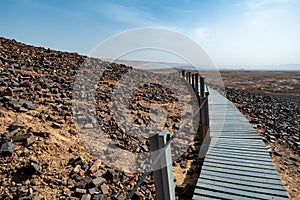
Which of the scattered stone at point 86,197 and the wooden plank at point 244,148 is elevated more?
the wooden plank at point 244,148

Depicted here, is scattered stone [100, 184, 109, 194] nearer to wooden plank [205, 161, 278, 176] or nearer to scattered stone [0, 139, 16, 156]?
scattered stone [0, 139, 16, 156]

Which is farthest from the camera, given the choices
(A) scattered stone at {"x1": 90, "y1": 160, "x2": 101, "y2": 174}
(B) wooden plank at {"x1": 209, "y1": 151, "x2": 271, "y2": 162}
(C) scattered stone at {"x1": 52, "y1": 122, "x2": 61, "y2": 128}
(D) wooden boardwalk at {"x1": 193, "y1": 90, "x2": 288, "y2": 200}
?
(C) scattered stone at {"x1": 52, "y1": 122, "x2": 61, "y2": 128}

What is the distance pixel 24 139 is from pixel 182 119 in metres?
8.01

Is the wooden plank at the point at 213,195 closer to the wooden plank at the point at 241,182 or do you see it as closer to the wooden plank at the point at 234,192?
the wooden plank at the point at 234,192

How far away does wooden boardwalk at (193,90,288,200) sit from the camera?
14.1 feet

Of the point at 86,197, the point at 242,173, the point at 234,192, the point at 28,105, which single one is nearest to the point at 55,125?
the point at 28,105

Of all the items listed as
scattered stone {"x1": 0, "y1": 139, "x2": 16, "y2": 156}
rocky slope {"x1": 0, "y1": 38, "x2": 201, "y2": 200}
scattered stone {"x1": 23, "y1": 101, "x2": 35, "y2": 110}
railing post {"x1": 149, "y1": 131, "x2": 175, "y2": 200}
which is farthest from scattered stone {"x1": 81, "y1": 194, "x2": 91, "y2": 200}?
scattered stone {"x1": 23, "y1": 101, "x2": 35, "y2": 110}

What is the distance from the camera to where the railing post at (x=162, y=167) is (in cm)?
288

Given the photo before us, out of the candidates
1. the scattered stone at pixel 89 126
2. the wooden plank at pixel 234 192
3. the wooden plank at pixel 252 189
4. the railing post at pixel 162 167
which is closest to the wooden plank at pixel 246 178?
the wooden plank at pixel 252 189

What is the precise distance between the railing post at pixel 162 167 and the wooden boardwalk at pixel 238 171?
1495 mm

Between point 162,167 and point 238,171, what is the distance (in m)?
2.90

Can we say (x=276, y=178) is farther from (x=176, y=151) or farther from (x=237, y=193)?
(x=176, y=151)

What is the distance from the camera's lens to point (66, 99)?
919cm

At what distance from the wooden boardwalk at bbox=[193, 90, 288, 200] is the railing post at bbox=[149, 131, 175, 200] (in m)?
1.50
